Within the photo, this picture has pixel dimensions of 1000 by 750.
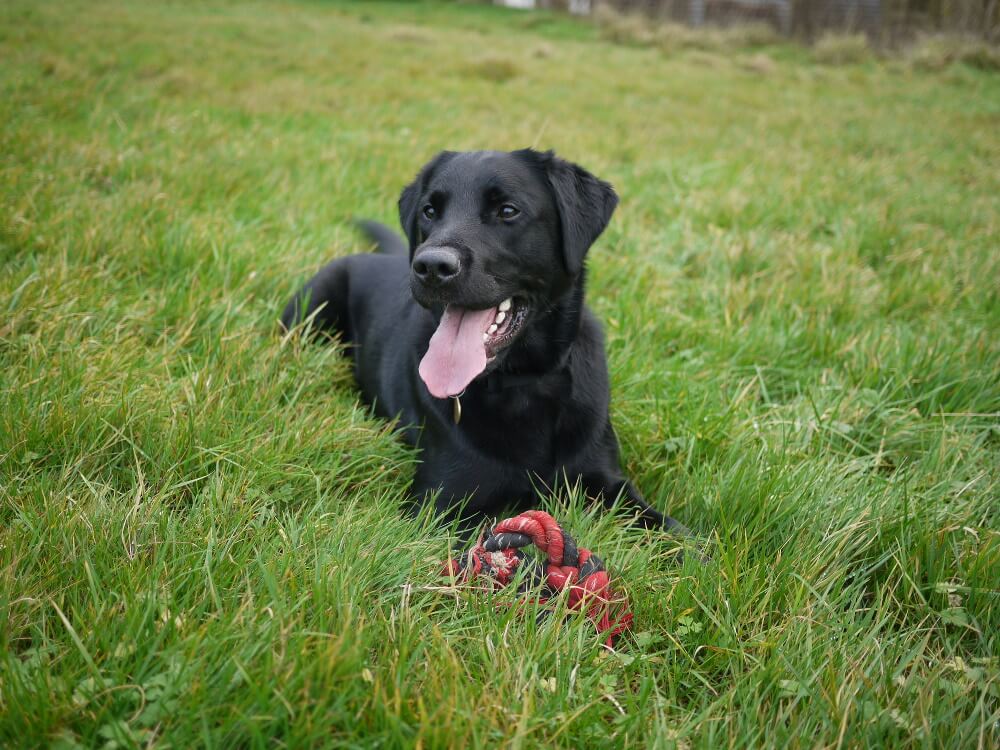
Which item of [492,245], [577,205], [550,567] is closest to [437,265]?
[492,245]

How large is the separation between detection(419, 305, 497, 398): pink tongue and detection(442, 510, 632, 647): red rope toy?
46 centimetres

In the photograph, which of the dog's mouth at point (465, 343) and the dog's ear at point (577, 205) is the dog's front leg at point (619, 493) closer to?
the dog's mouth at point (465, 343)

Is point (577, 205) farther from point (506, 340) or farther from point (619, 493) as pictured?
point (619, 493)

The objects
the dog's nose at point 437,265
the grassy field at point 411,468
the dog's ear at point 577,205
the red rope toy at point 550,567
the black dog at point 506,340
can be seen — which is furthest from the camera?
the dog's ear at point 577,205

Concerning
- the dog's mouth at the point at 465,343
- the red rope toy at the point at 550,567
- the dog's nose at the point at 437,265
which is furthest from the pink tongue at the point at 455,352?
the red rope toy at the point at 550,567

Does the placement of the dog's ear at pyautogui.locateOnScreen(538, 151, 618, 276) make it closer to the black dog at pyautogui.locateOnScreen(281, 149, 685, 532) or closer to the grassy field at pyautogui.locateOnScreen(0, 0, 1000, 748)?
the black dog at pyautogui.locateOnScreen(281, 149, 685, 532)

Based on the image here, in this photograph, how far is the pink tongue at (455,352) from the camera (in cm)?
203

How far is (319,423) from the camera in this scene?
85.7 inches

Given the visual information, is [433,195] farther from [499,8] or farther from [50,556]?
[499,8]

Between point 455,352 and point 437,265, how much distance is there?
272mm

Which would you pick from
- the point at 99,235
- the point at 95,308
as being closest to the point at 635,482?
the point at 95,308

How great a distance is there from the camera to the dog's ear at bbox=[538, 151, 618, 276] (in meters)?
2.28

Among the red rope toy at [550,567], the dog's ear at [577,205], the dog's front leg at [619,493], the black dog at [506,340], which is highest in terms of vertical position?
the dog's ear at [577,205]

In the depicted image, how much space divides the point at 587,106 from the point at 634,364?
21.6 feet
